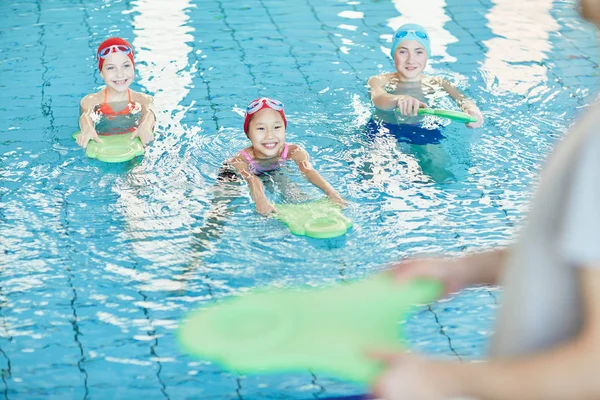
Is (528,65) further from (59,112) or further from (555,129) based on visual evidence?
(59,112)

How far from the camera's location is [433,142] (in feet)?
15.7

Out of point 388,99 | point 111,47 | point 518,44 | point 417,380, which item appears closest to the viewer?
point 417,380

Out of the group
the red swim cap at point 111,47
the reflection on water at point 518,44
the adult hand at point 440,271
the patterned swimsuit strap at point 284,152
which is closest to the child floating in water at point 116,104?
the red swim cap at point 111,47

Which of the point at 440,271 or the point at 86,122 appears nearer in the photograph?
→ the point at 440,271

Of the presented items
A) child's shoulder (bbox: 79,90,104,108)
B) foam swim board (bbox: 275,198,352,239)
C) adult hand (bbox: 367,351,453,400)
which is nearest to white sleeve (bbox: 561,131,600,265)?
adult hand (bbox: 367,351,453,400)

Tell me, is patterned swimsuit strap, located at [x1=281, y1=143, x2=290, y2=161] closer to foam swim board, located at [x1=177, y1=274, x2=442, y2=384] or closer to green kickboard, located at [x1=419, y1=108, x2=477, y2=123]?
green kickboard, located at [x1=419, y1=108, x2=477, y2=123]

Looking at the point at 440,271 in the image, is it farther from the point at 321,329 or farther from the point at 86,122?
the point at 86,122

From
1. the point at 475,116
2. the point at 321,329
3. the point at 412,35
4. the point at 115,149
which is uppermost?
the point at 321,329

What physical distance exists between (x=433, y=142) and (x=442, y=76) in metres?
1.03

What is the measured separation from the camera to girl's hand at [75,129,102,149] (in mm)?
4520

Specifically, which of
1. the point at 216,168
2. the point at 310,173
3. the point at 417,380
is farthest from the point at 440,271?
the point at 216,168

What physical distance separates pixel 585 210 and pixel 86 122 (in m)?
4.06

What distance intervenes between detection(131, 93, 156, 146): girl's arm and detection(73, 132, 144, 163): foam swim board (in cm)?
3

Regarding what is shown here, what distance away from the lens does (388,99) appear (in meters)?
4.91
